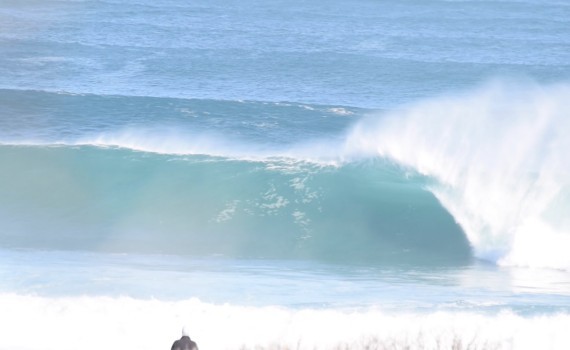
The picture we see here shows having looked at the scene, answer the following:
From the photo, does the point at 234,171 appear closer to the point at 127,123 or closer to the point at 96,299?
the point at 127,123

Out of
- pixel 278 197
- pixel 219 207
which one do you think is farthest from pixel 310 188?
pixel 219 207

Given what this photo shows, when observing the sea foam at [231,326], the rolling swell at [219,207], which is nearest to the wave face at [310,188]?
the rolling swell at [219,207]

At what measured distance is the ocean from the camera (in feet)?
34.2

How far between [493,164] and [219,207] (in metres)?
4.14

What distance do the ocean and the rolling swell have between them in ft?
0.15

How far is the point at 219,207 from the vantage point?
1666cm

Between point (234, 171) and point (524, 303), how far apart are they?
7.69 metres

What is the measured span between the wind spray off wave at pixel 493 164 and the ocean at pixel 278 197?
1.7 inches

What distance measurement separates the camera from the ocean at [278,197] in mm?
10438

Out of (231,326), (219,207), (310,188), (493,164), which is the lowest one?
(231,326)

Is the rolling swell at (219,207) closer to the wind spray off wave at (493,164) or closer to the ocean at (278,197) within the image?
the ocean at (278,197)

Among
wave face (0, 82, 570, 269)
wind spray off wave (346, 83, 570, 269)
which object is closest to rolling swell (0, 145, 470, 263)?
wave face (0, 82, 570, 269)

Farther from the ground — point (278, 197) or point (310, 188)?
point (310, 188)

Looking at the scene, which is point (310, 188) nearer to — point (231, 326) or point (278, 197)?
point (278, 197)
